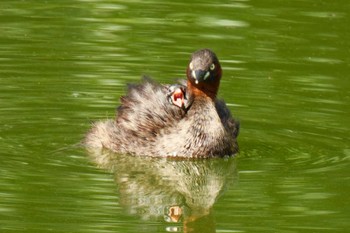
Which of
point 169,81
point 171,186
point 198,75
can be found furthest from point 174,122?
point 169,81

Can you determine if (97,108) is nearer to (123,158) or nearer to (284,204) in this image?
(123,158)

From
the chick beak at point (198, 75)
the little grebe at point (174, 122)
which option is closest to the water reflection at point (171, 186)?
the little grebe at point (174, 122)

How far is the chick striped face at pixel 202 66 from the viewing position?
523 inches

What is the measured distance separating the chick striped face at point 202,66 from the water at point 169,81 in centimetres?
76

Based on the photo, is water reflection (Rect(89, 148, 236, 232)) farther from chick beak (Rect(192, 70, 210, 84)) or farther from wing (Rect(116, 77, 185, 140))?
chick beak (Rect(192, 70, 210, 84))

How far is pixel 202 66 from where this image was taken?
13.3 metres

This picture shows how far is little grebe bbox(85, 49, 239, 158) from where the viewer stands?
13.4 m

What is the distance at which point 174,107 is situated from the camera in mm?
13617

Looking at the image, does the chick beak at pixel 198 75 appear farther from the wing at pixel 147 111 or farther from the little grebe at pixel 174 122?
the wing at pixel 147 111

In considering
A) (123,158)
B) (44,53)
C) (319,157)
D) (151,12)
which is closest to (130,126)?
(123,158)

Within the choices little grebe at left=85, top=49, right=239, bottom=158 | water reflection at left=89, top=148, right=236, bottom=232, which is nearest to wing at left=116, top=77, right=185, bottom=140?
little grebe at left=85, top=49, right=239, bottom=158

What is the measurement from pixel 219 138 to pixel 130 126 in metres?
0.82

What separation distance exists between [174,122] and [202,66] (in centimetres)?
62

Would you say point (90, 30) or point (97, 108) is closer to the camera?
point (97, 108)
